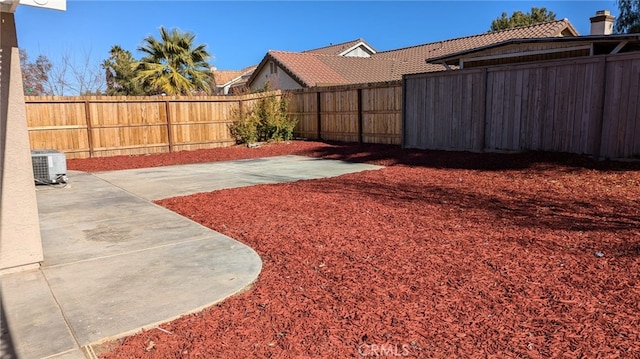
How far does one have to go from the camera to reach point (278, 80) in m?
28.2

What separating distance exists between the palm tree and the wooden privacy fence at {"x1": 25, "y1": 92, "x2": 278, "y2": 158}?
18.4 feet

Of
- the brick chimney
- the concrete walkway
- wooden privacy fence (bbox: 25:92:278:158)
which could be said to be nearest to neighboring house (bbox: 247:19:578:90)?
the brick chimney

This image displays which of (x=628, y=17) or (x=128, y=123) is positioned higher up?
(x=628, y=17)

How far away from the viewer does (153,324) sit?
297 cm

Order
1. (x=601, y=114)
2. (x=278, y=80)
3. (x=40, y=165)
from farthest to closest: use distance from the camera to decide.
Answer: (x=278, y=80) → (x=601, y=114) → (x=40, y=165)

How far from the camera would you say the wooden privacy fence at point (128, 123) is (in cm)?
1363

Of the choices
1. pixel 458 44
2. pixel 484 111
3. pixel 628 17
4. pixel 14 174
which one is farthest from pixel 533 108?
pixel 628 17

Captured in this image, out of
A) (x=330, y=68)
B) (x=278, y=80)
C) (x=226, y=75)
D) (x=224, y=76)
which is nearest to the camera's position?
(x=330, y=68)

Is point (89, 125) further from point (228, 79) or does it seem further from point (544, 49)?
point (228, 79)

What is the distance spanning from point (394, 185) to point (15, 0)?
6236 millimetres

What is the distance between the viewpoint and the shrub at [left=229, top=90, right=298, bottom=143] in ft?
56.0

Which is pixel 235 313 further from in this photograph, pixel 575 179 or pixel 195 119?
pixel 195 119

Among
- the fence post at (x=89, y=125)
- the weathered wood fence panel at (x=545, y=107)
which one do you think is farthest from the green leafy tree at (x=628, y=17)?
the fence post at (x=89, y=125)

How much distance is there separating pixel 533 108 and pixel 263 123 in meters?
10.3
